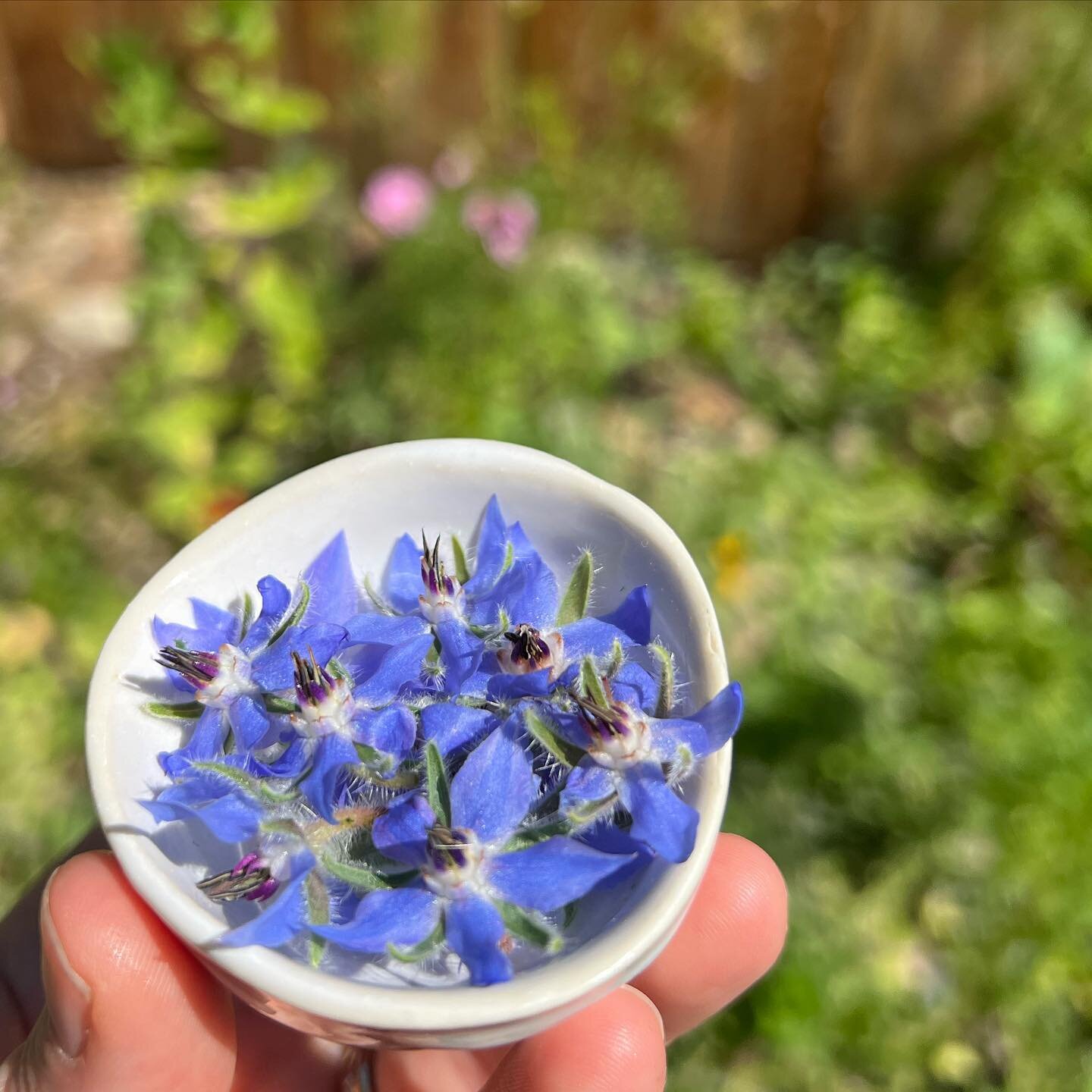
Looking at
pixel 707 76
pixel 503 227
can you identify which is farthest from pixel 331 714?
pixel 707 76

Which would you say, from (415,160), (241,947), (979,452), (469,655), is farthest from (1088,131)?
(241,947)

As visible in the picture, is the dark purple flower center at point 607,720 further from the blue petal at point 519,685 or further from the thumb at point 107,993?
the thumb at point 107,993

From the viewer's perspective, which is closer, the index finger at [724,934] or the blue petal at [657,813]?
the blue petal at [657,813]

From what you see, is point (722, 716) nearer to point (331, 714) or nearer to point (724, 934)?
point (331, 714)

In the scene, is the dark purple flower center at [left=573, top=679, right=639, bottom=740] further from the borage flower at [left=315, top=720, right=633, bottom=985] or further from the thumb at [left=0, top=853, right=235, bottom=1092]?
the thumb at [left=0, top=853, right=235, bottom=1092]

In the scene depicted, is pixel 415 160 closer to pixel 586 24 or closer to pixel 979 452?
pixel 586 24

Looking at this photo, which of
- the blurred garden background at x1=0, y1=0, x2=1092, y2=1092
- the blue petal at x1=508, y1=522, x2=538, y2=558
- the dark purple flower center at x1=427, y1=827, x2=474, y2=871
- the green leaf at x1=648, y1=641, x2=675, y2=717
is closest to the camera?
the dark purple flower center at x1=427, y1=827, x2=474, y2=871

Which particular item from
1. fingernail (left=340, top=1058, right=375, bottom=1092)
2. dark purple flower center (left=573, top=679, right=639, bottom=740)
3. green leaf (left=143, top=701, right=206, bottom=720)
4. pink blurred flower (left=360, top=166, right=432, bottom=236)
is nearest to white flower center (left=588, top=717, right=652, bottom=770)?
dark purple flower center (left=573, top=679, right=639, bottom=740)

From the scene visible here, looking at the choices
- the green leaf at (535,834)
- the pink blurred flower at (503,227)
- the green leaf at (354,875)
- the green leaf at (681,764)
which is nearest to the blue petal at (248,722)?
the green leaf at (354,875)
